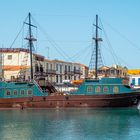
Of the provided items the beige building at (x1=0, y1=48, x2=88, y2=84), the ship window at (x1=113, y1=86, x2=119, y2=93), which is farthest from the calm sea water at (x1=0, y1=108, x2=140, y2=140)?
the beige building at (x1=0, y1=48, x2=88, y2=84)

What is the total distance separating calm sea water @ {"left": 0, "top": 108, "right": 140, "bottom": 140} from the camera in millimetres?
29734

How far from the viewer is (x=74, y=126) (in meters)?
35.2

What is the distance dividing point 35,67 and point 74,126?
150 ft

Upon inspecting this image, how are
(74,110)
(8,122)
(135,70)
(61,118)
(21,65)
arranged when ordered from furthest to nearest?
(135,70), (21,65), (74,110), (61,118), (8,122)

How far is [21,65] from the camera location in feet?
254

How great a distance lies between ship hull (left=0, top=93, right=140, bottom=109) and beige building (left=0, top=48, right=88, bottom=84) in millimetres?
14942

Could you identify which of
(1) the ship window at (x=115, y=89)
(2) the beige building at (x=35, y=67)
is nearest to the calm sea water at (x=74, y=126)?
(1) the ship window at (x=115, y=89)

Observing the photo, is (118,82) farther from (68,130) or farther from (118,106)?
(68,130)

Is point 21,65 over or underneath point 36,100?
over

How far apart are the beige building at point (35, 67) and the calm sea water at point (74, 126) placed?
83.5 feet

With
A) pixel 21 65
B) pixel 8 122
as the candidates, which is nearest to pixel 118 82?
pixel 8 122

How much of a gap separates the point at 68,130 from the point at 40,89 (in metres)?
20.4

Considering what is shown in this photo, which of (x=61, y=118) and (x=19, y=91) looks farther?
(x=19, y=91)

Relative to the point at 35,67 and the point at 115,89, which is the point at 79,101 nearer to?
the point at 115,89
